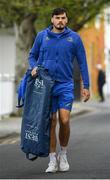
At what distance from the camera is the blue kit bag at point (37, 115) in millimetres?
9602

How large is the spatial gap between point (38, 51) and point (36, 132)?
41.4 inches

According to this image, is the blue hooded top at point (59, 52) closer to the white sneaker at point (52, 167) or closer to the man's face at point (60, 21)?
the man's face at point (60, 21)

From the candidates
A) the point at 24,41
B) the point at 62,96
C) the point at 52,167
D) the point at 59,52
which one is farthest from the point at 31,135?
the point at 24,41

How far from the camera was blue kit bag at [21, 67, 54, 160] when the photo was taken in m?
9.60

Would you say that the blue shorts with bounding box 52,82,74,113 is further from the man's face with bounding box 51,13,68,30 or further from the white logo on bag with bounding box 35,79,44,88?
the man's face with bounding box 51,13,68,30

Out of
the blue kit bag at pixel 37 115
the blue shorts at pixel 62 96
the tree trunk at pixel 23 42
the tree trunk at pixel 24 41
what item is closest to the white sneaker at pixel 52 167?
the blue kit bag at pixel 37 115

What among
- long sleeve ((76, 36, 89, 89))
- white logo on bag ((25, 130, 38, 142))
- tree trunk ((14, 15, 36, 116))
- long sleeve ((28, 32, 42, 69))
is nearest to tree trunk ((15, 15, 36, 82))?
tree trunk ((14, 15, 36, 116))

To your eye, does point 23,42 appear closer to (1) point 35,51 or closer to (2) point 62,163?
(1) point 35,51

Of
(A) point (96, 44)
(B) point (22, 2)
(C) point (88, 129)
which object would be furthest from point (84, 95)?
(A) point (96, 44)

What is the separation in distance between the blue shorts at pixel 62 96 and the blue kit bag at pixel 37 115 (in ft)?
0.35

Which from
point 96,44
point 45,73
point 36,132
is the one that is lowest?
point 96,44

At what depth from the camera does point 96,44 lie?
5000cm

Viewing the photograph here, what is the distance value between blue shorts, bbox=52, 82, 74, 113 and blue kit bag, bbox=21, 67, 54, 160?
107mm

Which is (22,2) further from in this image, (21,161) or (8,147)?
(21,161)
